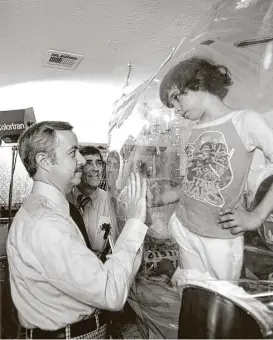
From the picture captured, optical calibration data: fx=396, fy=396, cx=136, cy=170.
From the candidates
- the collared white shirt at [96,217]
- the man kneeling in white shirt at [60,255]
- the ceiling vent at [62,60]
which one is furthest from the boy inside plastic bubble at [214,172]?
the ceiling vent at [62,60]

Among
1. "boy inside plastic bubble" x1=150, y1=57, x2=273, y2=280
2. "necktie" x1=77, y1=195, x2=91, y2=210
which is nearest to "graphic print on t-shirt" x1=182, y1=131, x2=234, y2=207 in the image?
"boy inside plastic bubble" x1=150, y1=57, x2=273, y2=280

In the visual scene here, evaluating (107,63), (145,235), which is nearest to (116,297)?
(145,235)

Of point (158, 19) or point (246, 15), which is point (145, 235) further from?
point (158, 19)

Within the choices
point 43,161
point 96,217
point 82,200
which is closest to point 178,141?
point 43,161

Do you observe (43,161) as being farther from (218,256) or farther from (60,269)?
(218,256)

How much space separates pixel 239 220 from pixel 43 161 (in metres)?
0.57

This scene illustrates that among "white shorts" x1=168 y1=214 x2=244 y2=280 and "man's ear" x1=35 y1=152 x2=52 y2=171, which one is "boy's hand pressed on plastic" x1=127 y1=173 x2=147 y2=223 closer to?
"white shorts" x1=168 y1=214 x2=244 y2=280

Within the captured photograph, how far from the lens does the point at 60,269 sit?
3.18 feet

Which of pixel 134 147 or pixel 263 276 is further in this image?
pixel 134 147

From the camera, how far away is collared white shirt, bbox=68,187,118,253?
1932 millimetres

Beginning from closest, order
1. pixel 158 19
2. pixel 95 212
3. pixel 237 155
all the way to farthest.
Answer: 1. pixel 237 155
2. pixel 95 212
3. pixel 158 19

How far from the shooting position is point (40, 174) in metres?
1.16

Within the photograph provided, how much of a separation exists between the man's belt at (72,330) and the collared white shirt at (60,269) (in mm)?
18

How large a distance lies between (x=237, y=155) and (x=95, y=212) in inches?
52.6
